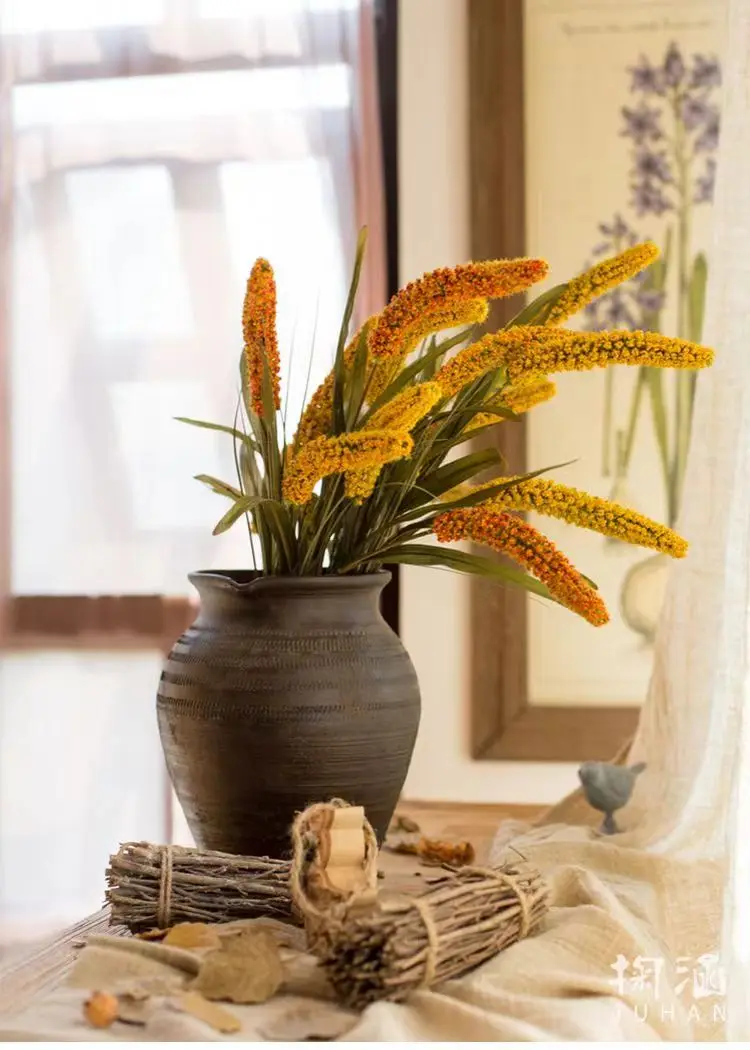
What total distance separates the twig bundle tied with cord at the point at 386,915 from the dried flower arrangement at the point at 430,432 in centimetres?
20

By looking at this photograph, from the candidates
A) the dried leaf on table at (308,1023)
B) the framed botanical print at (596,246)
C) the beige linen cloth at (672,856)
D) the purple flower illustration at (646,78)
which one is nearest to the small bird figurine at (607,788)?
the beige linen cloth at (672,856)

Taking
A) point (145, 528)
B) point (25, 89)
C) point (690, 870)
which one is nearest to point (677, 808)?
point (690, 870)

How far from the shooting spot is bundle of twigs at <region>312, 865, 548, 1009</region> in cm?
63

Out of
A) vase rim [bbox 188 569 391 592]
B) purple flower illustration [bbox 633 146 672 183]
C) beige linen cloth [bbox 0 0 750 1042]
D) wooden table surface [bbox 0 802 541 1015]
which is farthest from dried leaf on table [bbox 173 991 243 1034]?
purple flower illustration [bbox 633 146 672 183]

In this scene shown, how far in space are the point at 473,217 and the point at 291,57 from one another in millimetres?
475

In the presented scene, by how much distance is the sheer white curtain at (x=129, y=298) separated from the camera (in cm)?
211

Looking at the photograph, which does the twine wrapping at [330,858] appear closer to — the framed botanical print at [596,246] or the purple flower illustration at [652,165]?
the framed botanical print at [596,246]

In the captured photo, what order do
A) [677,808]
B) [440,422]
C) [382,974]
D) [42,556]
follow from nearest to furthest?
[382,974], [440,422], [677,808], [42,556]

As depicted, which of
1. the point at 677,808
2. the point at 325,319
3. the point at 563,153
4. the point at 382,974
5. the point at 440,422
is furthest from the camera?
the point at 325,319

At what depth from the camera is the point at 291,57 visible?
6.96ft

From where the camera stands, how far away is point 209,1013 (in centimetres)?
62

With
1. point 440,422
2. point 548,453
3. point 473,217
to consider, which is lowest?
point 548,453

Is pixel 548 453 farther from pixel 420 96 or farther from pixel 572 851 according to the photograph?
pixel 572 851

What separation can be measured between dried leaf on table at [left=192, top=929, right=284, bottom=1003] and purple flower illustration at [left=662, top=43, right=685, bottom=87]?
1699mm
